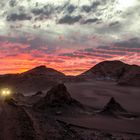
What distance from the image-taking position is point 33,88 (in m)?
108

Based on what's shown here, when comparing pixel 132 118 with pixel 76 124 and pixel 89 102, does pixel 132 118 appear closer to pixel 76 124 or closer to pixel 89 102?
pixel 76 124

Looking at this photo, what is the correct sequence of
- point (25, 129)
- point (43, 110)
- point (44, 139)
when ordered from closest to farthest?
point (44, 139) < point (25, 129) < point (43, 110)

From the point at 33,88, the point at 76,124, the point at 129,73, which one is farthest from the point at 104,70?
the point at 76,124

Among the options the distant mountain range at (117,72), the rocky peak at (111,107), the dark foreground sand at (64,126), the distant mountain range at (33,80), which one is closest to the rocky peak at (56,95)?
the dark foreground sand at (64,126)

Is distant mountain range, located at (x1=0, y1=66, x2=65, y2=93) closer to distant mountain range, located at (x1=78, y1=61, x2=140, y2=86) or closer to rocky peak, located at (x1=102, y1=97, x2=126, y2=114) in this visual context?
distant mountain range, located at (x1=78, y1=61, x2=140, y2=86)

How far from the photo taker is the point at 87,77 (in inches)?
4510

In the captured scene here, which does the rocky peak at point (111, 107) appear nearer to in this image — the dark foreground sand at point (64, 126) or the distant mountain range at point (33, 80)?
the dark foreground sand at point (64, 126)

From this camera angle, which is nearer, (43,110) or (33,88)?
(43,110)

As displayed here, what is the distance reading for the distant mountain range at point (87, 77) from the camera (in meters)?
99.1

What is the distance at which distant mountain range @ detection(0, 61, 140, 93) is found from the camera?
325 ft

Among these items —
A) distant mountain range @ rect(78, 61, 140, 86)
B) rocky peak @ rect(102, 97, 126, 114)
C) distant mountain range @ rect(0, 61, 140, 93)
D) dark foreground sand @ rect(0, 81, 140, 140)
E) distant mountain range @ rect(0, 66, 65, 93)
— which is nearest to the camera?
dark foreground sand @ rect(0, 81, 140, 140)

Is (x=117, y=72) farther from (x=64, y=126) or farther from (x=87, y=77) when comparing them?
(x=64, y=126)

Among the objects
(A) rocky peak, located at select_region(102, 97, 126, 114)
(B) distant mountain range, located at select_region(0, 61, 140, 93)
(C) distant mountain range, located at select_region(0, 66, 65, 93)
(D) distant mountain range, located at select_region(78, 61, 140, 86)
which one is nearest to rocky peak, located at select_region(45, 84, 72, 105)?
(A) rocky peak, located at select_region(102, 97, 126, 114)

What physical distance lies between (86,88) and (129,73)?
20570 mm
